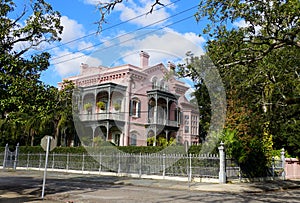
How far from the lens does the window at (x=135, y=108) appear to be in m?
20.8

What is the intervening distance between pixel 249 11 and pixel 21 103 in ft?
23.8

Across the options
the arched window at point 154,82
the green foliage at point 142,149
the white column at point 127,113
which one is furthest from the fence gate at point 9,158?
the arched window at point 154,82


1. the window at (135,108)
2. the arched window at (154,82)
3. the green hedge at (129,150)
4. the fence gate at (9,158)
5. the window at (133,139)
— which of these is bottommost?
the fence gate at (9,158)

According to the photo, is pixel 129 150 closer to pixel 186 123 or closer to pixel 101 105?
pixel 101 105

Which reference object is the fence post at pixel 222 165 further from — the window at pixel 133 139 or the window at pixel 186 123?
the window at pixel 133 139

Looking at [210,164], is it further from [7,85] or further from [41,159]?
[41,159]

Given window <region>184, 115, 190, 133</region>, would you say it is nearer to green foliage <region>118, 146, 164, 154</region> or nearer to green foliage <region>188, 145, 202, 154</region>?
green foliage <region>118, 146, 164, 154</region>

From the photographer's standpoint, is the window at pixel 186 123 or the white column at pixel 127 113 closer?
the white column at pixel 127 113

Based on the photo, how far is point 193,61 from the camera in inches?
438

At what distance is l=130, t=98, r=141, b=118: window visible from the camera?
819 inches

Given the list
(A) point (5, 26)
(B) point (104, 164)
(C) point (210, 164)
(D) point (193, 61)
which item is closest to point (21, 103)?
(A) point (5, 26)

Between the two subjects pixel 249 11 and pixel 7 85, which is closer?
pixel 249 11

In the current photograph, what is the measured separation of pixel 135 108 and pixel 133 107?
0.15 m

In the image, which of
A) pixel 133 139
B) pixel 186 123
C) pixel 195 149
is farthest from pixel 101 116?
pixel 195 149
